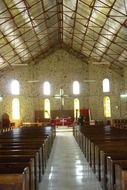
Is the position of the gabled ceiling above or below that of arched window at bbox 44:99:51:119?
above

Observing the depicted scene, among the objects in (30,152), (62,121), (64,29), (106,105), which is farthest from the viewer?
(106,105)

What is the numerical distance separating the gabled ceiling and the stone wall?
1134mm

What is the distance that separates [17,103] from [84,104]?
681 centimetres

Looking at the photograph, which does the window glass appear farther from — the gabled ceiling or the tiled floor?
the tiled floor

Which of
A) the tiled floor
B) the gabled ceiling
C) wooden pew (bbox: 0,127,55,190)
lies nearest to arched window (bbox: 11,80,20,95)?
the gabled ceiling

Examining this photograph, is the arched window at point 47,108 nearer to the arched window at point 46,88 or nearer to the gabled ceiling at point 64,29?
the arched window at point 46,88

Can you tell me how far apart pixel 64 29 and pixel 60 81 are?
8159 mm

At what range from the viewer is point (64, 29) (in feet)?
91.3

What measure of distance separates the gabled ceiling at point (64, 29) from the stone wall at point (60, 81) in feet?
3.72

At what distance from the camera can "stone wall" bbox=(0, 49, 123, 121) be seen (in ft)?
114

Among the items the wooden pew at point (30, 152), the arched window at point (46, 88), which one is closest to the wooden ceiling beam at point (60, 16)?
the arched window at point (46, 88)

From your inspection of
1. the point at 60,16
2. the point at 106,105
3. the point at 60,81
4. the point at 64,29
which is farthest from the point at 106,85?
the point at 60,16

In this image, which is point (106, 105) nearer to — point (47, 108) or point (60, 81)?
point (60, 81)

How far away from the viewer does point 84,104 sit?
35.0 metres
